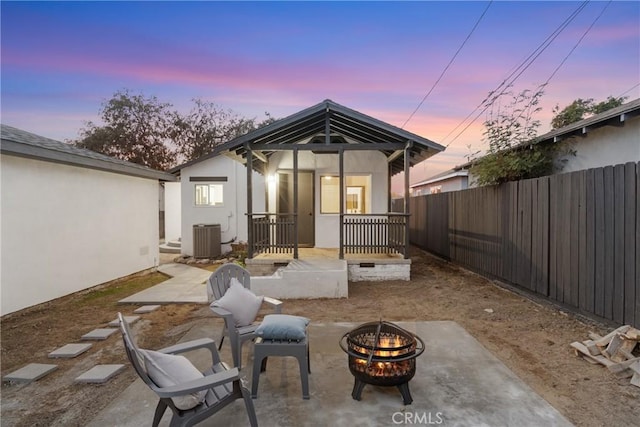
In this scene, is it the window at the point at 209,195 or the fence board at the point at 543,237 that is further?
the window at the point at 209,195

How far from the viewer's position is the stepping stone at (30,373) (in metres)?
3.10

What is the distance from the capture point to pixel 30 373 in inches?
126

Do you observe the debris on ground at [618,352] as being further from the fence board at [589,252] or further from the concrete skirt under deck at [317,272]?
the concrete skirt under deck at [317,272]

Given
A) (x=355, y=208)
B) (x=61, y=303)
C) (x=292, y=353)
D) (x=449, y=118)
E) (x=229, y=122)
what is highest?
(x=229, y=122)

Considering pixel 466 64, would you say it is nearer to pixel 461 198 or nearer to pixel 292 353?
pixel 461 198

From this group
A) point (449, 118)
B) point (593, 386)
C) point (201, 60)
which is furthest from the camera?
point (449, 118)

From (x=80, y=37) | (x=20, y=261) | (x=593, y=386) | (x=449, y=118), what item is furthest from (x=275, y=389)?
(x=449, y=118)

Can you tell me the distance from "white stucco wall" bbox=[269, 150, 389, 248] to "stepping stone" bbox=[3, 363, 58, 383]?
6.27m

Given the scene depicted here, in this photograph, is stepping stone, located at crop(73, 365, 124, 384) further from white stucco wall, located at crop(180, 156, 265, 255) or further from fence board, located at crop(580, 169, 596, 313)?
white stucco wall, located at crop(180, 156, 265, 255)

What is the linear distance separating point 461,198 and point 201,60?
364 inches

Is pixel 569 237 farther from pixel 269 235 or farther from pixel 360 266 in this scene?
pixel 269 235

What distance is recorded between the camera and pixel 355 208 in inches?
363

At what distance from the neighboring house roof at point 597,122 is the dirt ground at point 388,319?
3.18 meters

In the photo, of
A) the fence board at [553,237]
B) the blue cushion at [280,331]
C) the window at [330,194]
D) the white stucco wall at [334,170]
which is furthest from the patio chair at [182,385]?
the window at [330,194]
